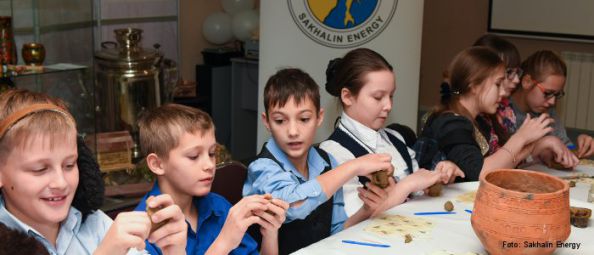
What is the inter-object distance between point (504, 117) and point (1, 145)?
7.54ft

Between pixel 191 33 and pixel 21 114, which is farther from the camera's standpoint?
pixel 191 33

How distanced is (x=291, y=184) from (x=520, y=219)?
67 centimetres

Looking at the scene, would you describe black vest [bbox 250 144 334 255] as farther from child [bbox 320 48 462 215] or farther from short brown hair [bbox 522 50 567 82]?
short brown hair [bbox 522 50 567 82]

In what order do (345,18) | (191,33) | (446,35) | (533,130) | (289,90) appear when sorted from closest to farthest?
(289,90), (533,130), (345,18), (191,33), (446,35)

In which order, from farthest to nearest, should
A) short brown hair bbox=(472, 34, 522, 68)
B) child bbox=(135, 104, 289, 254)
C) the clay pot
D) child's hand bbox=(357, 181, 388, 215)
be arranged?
short brown hair bbox=(472, 34, 522, 68), child's hand bbox=(357, 181, 388, 215), child bbox=(135, 104, 289, 254), the clay pot

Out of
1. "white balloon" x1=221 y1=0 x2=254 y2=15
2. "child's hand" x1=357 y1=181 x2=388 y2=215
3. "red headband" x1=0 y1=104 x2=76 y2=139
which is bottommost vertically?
"child's hand" x1=357 y1=181 x2=388 y2=215

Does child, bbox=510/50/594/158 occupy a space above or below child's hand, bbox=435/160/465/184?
above

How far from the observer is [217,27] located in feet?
20.5

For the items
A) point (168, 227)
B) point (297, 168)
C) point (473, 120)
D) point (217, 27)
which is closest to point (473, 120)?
point (473, 120)

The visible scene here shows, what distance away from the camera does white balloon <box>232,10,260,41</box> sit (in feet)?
19.8

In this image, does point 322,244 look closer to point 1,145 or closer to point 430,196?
point 430,196

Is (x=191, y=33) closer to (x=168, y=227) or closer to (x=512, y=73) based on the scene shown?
(x=512, y=73)

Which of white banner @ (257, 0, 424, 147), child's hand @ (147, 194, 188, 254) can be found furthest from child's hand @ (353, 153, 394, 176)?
white banner @ (257, 0, 424, 147)

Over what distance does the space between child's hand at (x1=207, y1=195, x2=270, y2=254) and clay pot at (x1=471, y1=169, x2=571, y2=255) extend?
49cm
